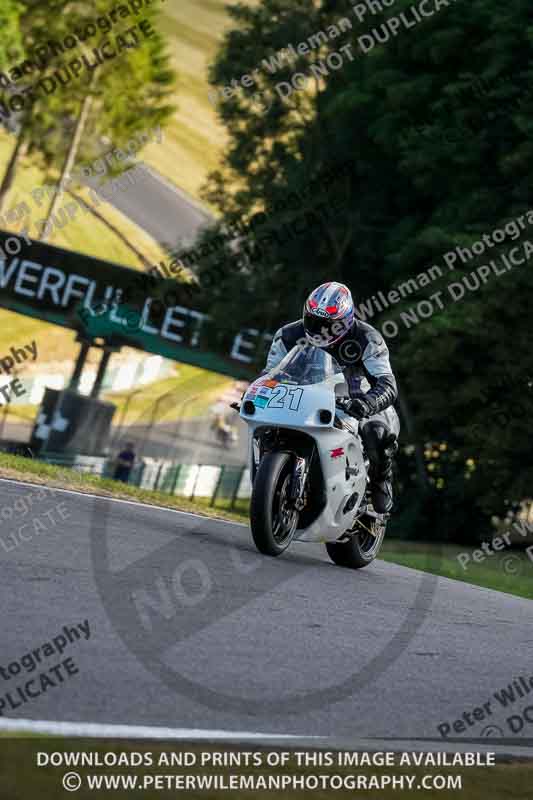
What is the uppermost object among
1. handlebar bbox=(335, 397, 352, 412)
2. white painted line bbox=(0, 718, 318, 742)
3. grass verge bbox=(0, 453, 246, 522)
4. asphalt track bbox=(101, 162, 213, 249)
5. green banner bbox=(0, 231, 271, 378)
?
asphalt track bbox=(101, 162, 213, 249)

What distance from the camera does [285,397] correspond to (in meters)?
9.34

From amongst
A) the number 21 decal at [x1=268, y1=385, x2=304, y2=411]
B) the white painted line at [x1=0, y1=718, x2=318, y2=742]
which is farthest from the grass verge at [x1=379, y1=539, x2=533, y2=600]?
the white painted line at [x1=0, y1=718, x2=318, y2=742]

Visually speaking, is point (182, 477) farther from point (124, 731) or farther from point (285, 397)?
point (124, 731)

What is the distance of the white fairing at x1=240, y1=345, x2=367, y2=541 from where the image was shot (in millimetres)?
9273

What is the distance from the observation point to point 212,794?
4.11m

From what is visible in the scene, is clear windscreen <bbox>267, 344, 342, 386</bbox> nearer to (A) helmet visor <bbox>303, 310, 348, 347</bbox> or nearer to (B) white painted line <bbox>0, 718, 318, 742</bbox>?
(A) helmet visor <bbox>303, 310, 348, 347</bbox>

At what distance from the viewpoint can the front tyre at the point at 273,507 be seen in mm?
8867

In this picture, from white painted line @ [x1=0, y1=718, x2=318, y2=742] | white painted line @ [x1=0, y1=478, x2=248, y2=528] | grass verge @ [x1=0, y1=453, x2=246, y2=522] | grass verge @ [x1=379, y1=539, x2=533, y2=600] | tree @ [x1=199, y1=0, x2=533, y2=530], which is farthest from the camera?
tree @ [x1=199, y1=0, x2=533, y2=530]

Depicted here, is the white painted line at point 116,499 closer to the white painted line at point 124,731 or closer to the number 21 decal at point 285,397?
the number 21 decal at point 285,397

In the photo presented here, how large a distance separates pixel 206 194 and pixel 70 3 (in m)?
23.8

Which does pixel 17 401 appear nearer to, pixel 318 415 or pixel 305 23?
pixel 305 23

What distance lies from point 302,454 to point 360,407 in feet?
1.88

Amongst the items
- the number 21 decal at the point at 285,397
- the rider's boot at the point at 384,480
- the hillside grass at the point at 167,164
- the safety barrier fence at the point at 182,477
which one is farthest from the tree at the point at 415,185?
the number 21 decal at the point at 285,397

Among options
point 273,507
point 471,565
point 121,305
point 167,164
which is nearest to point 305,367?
point 273,507
